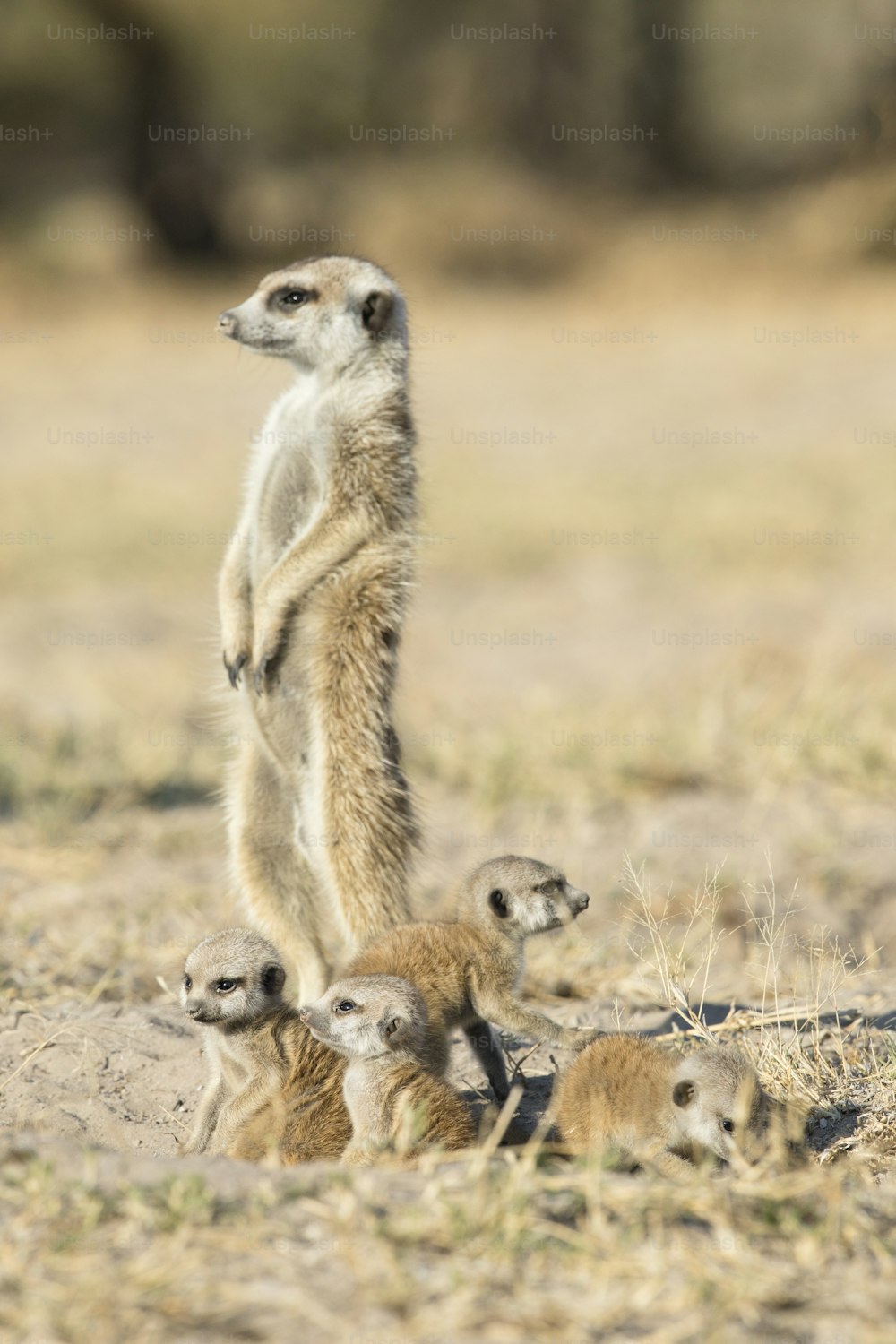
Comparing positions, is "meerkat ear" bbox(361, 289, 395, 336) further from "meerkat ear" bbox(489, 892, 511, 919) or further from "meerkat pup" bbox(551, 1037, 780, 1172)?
"meerkat pup" bbox(551, 1037, 780, 1172)

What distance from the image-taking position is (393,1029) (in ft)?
8.97

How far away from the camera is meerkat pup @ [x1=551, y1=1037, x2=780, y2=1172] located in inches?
104

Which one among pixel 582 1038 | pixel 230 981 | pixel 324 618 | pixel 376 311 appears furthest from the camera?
pixel 376 311

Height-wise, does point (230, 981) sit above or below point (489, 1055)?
above

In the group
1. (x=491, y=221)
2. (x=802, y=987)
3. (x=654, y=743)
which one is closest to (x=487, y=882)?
(x=802, y=987)

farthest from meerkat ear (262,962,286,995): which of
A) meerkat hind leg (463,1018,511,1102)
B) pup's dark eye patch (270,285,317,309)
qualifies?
pup's dark eye patch (270,285,317,309)

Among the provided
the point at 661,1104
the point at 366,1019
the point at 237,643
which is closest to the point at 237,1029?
the point at 366,1019

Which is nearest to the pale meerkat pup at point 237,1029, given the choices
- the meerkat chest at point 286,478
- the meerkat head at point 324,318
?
the meerkat chest at point 286,478

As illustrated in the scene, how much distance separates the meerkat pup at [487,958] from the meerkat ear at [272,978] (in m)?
0.21

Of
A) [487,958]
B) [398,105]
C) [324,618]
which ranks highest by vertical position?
[398,105]

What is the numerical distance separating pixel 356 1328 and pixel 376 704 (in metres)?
1.85

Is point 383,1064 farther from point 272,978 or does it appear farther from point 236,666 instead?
point 236,666

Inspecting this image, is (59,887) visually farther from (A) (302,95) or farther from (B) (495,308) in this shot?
(A) (302,95)

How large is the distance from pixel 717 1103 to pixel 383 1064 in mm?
588
